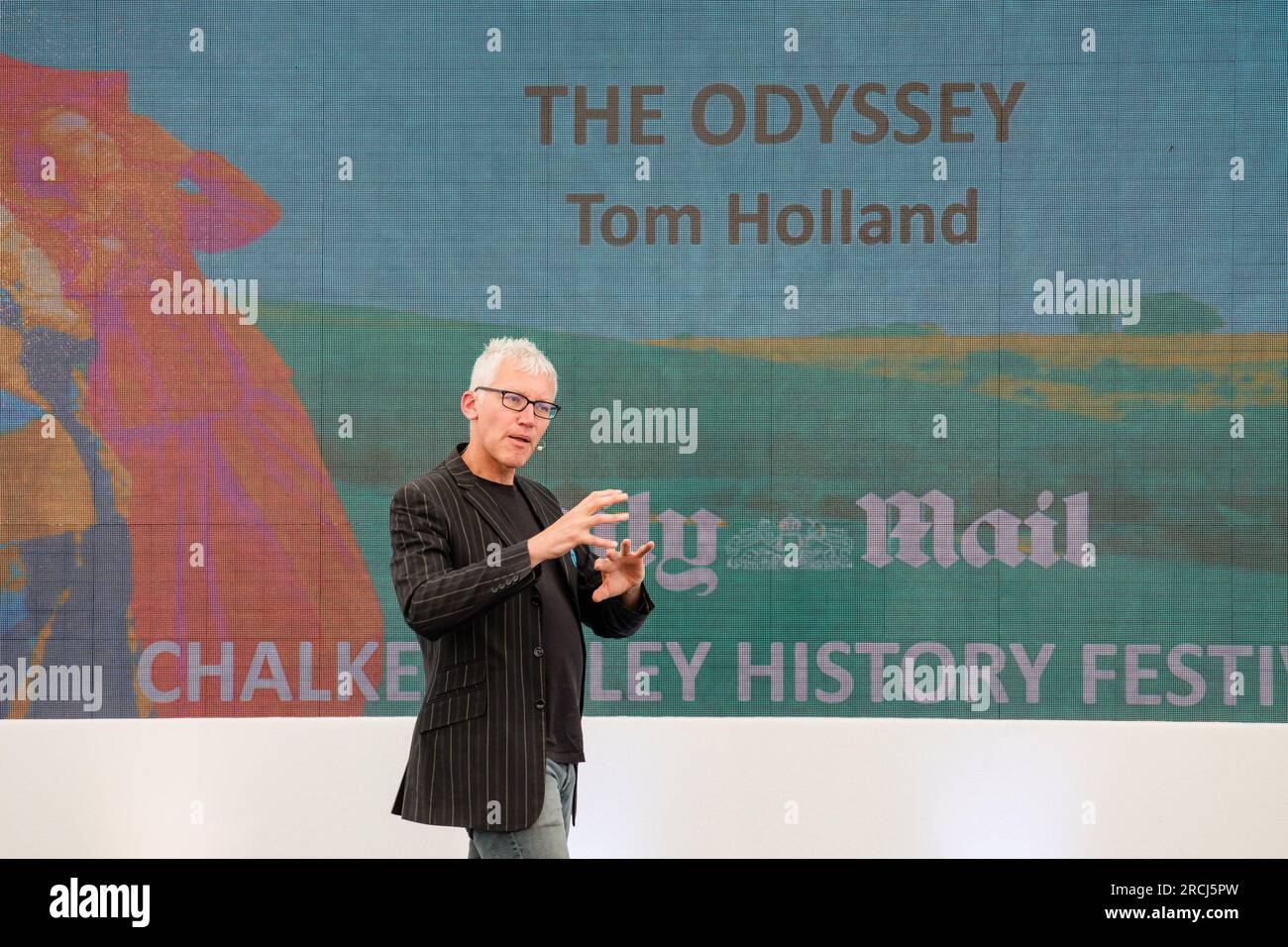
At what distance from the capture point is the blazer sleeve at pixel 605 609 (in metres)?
2.06

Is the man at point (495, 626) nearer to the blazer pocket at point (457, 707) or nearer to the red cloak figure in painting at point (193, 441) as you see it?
the blazer pocket at point (457, 707)

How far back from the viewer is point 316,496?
333 centimetres

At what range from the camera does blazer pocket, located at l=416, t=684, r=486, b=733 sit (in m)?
1.82

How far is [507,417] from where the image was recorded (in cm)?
192

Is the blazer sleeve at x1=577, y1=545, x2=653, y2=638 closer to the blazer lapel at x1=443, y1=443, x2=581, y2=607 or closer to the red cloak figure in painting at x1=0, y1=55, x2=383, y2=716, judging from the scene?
the blazer lapel at x1=443, y1=443, x2=581, y2=607

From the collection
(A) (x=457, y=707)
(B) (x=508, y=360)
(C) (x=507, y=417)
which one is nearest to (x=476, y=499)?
(C) (x=507, y=417)

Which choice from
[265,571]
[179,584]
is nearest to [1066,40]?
[265,571]

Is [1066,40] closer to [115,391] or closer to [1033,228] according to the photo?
[1033,228]

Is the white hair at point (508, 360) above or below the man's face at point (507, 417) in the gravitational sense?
above

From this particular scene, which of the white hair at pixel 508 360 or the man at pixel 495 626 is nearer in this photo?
the man at pixel 495 626

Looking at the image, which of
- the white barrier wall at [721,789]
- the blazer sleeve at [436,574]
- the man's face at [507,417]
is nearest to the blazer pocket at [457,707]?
the blazer sleeve at [436,574]

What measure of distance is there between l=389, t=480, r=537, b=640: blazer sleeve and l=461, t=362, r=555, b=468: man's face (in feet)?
0.55

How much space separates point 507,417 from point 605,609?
45 centimetres

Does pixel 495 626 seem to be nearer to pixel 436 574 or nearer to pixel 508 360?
pixel 436 574
